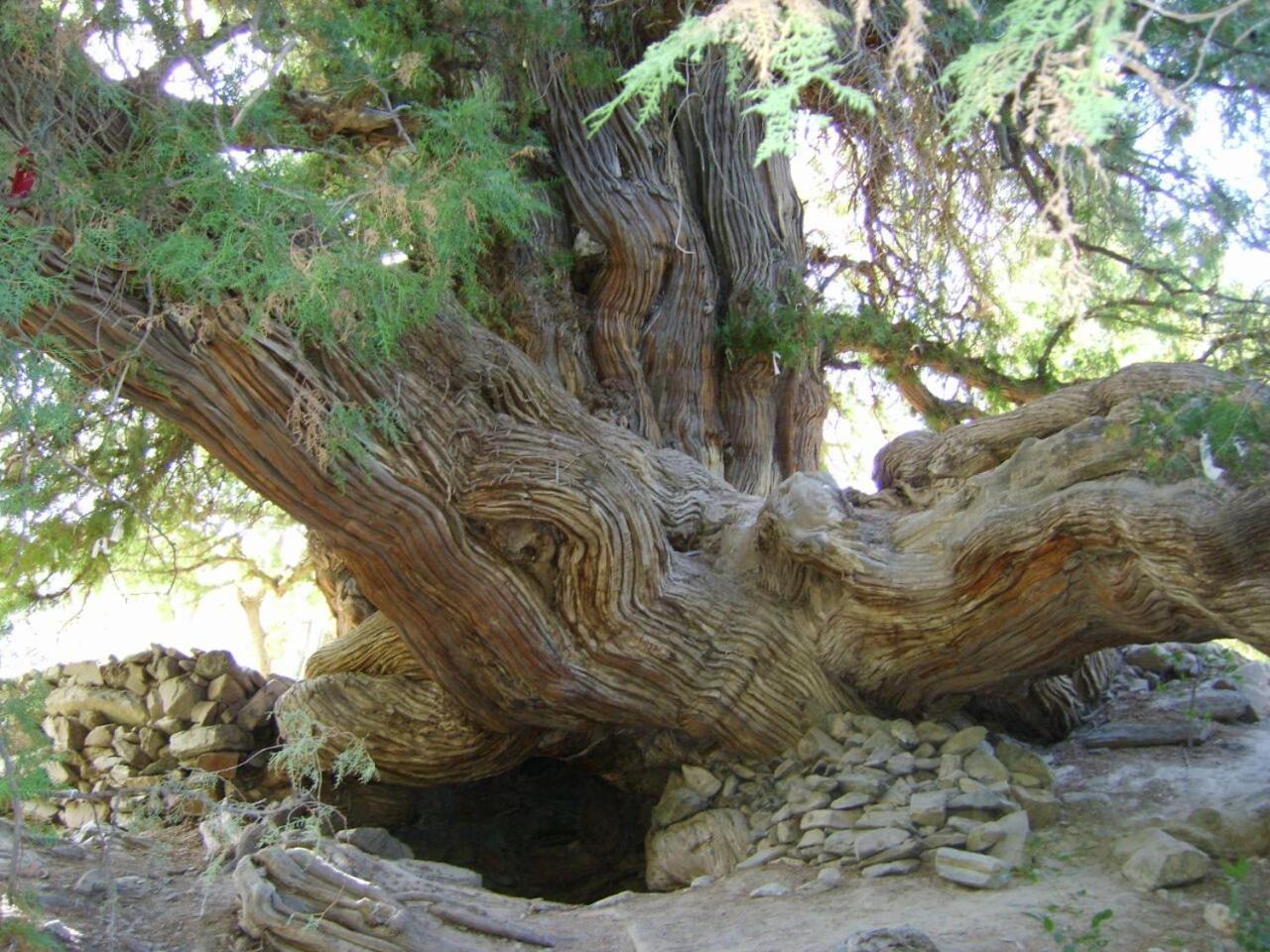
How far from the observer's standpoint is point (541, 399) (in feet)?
20.0

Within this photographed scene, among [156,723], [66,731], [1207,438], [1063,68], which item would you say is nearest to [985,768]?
[1207,438]

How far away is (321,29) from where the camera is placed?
17.6ft

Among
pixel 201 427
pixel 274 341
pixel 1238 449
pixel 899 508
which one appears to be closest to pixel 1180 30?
pixel 1238 449

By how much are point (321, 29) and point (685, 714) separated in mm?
3779

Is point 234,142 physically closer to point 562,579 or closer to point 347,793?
point 562,579

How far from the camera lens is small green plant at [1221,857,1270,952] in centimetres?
420

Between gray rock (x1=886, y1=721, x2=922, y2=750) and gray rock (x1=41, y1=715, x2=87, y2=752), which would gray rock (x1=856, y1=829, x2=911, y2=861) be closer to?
gray rock (x1=886, y1=721, x2=922, y2=750)

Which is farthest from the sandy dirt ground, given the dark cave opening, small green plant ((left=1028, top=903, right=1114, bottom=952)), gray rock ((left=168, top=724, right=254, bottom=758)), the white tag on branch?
the dark cave opening

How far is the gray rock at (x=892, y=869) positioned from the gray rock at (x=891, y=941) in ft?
3.71

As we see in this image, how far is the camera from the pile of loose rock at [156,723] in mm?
7508

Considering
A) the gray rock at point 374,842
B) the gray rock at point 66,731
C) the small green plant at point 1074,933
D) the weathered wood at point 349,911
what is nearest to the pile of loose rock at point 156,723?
the gray rock at point 66,731

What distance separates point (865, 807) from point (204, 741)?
4.14 metres

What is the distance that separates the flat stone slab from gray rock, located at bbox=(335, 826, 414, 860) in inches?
152

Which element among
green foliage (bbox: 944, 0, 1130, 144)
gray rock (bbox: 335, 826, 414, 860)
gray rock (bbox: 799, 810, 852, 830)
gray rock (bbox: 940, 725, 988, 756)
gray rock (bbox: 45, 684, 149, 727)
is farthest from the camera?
gray rock (bbox: 45, 684, 149, 727)
